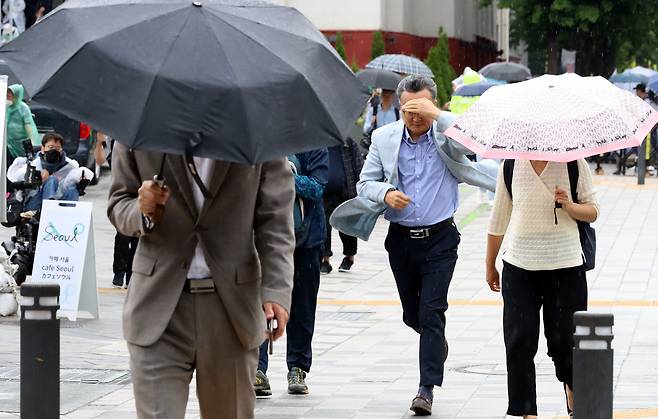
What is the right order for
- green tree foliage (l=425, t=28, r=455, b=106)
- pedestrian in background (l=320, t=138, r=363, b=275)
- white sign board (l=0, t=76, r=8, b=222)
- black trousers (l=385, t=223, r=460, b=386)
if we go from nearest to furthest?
black trousers (l=385, t=223, r=460, b=386), white sign board (l=0, t=76, r=8, b=222), pedestrian in background (l=320, t=138, r=363, b=275), green tree foliage (l=425, t=28, r=455, b=106)

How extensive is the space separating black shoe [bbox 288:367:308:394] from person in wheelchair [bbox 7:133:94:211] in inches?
209

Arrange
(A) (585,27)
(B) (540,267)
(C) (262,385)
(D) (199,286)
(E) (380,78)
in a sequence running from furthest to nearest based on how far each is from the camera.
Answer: (A) (585,27) < (E) (380,78) < (C) (262,385) < (B) (540,267) < (D) (199,286)

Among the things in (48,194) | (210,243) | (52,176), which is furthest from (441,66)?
(210,243)

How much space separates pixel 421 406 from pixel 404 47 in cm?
4635

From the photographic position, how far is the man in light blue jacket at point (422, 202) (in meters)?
8.81

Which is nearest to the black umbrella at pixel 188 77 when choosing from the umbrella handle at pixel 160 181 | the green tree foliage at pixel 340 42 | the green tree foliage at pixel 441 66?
the umbrella handle at pixel 160 181

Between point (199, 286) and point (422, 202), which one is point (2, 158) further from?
point (199, 286)

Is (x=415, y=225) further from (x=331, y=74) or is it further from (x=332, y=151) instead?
(x=332, y=151)

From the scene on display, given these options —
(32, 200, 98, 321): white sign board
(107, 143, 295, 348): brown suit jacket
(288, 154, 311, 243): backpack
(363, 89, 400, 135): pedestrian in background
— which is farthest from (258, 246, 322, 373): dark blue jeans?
(363, 89, 400, 135): pedestrian in background

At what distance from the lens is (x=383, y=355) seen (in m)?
11.0

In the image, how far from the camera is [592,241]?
7.74 m

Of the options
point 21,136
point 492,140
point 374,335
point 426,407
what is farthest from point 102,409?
point 21,136

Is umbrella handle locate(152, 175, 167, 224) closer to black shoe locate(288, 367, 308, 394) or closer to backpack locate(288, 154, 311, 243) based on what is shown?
backpack locate(288, 154, 311, 243)

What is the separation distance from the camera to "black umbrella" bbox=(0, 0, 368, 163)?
492cm
